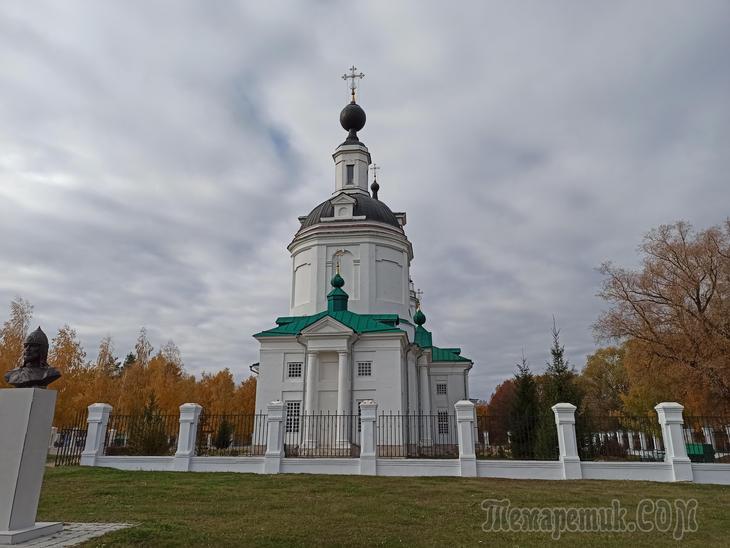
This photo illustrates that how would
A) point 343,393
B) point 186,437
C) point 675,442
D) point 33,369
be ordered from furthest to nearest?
point 343,393
point 186,437
point 675,442
point 33,369

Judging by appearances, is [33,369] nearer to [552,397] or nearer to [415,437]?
[552,397]

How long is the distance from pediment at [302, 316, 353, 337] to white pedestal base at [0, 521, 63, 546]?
17466mm

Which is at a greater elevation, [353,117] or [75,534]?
[353,117]

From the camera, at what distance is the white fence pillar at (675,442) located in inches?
521

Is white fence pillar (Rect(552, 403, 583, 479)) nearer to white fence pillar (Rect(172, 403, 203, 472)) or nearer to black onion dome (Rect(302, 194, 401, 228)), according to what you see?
white fence pillar (Rect(172, 403, 203, 472))

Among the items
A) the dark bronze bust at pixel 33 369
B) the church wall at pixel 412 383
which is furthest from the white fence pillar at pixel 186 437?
the church wall at pixel 412 383

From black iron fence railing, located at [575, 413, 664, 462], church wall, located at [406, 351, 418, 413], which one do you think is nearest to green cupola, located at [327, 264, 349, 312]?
church wall, located at [406, 351, 418, 413]

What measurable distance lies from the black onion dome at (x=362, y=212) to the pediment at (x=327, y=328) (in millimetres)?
8171

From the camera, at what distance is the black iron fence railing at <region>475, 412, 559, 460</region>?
52.9 ft

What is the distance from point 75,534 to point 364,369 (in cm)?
1856

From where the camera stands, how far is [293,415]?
2398cm

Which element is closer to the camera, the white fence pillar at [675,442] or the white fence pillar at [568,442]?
the white fence pillar at [675,442]

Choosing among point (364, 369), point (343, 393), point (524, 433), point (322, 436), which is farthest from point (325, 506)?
point (364, 369)

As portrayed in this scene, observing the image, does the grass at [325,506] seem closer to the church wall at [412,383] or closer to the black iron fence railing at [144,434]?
the black iron fence railing at [144,434]
